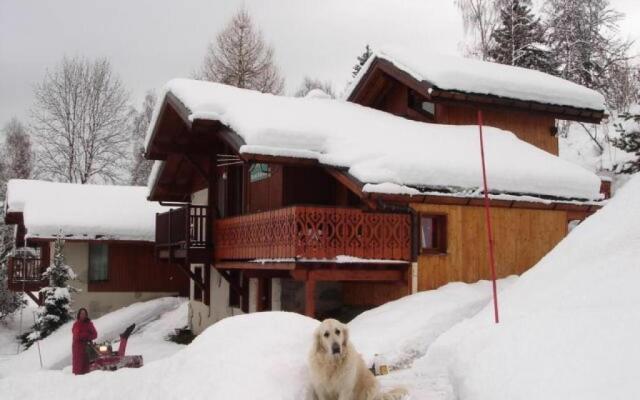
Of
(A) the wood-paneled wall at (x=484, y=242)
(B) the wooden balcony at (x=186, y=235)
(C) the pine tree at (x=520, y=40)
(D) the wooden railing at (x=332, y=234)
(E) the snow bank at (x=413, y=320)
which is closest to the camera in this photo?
(E) the snow bank at (x=413, y=320)

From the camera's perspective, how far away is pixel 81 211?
30.4m

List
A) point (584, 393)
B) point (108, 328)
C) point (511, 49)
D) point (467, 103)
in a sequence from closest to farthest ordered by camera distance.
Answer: point (584, 393) < point (467, 103) < point (108, 328) < point (511, 49)

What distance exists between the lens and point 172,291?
30969 mm

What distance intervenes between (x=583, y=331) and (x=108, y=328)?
21.5m

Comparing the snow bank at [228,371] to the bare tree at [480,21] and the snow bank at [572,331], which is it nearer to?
the snow bank at [572,331]

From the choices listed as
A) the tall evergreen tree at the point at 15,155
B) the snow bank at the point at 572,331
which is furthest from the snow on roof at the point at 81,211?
the snow bank at the point at 572,331

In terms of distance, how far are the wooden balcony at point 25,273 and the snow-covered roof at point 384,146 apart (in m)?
11.2

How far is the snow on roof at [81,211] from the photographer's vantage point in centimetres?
2892

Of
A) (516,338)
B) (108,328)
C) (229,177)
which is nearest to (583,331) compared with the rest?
(516,338)

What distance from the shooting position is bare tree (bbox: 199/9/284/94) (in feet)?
135

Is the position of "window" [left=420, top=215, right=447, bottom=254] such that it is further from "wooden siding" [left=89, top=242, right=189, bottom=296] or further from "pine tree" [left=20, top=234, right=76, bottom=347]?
"wooden siding" [left=89, top=242, right=189, bottom=296]

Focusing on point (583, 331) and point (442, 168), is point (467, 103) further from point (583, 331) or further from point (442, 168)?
point (583, 331)

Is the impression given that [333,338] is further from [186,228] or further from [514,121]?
[514,121]

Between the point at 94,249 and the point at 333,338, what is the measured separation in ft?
79.8
